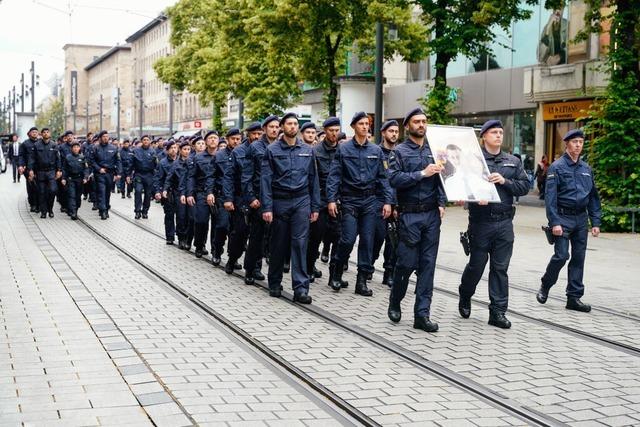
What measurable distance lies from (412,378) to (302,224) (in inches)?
143

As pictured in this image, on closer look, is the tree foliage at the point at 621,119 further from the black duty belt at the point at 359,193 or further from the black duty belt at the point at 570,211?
the black duty belt at the point at 359,193

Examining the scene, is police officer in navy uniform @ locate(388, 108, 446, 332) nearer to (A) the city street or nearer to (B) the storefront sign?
(A) the city street

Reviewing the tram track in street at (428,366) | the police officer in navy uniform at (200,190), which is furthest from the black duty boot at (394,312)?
the police officer in navy uniform at (200,190)

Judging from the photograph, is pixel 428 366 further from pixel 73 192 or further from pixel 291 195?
pixel 73 192

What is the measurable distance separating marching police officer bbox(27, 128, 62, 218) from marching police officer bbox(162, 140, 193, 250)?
5.45 metres

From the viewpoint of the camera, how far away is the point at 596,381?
632 cm

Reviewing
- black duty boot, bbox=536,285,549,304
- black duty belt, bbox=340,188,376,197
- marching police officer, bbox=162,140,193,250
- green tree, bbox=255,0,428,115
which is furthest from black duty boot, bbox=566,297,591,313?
green tree, bbox=255,0,428,115

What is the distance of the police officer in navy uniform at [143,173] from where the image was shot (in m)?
21.0

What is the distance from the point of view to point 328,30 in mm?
27719

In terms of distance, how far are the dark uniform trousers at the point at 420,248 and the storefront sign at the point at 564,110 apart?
22.8 metres

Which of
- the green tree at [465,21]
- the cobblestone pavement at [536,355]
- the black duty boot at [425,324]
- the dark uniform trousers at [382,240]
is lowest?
the cobblestone pavement at [536,355]

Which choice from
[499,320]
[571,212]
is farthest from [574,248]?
[499,320]

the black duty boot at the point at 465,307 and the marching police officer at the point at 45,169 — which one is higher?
the marching police officer at the point at 45,169

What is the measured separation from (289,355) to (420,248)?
1.91 meters
